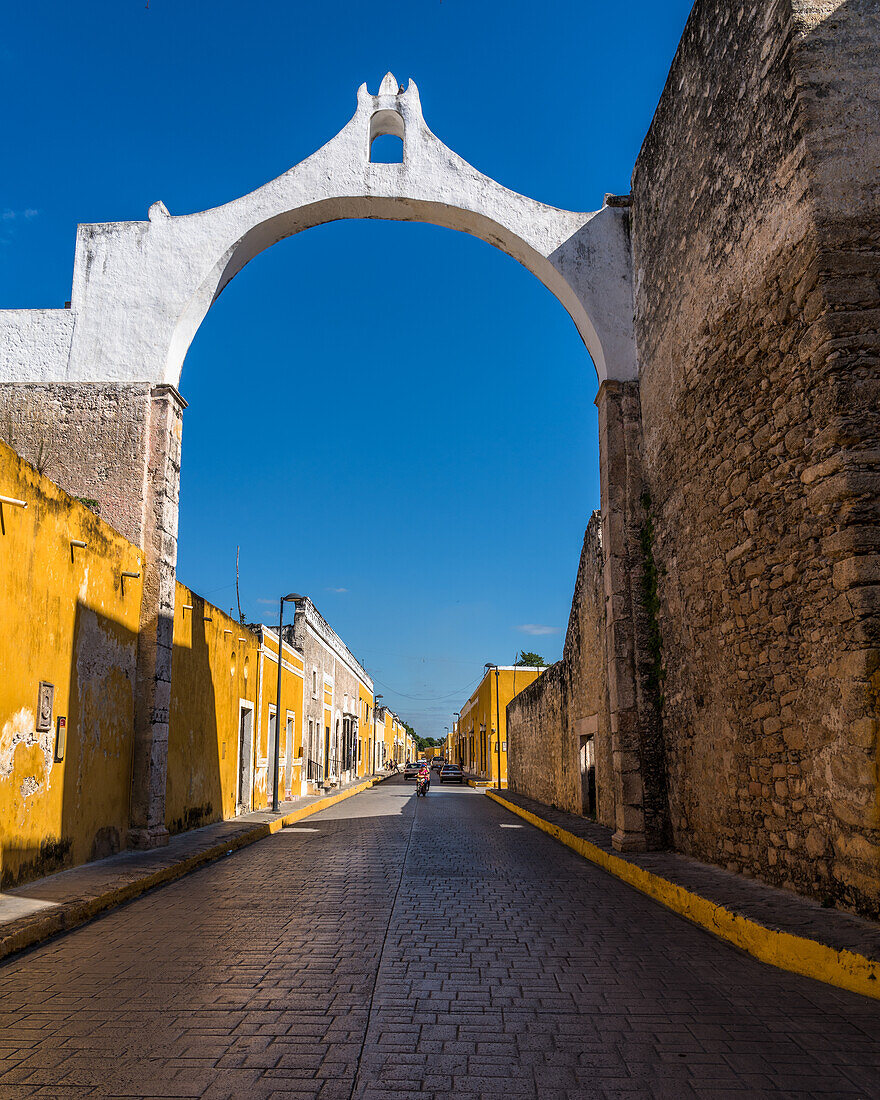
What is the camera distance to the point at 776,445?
19.0 feet

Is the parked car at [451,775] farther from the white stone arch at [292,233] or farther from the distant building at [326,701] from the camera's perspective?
the white stone arch at [292,233]

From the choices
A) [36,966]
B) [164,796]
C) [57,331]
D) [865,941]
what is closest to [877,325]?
[865,941]

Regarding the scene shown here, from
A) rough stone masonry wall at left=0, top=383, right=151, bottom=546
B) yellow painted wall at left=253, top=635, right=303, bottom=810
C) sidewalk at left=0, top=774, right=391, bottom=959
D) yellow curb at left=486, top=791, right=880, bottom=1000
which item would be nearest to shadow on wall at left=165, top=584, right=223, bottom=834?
sidewalk at left=0, top=774, right=391, bottom=959

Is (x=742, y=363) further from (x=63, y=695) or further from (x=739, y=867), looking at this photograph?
(x=63, y=695)

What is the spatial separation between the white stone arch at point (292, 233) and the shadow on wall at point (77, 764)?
11.8 feet

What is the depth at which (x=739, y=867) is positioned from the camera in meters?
6.41

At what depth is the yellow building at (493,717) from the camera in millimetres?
32844

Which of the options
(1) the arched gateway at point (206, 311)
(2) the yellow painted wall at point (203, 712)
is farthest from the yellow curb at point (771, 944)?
(2) the yellow painted wall at point (203, 712)

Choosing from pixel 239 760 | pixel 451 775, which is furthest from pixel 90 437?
pixel 451 775

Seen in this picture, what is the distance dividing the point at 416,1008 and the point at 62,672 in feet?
15.6

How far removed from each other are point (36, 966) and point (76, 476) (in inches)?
246

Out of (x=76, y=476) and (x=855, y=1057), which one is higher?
(x=76, y=476)

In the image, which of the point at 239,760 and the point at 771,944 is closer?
the point at 771,944

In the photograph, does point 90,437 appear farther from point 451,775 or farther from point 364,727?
point 364,727
